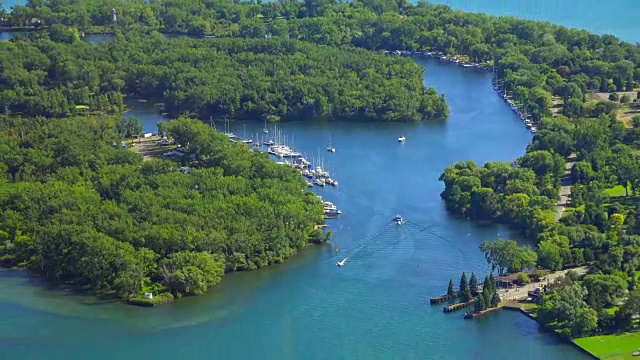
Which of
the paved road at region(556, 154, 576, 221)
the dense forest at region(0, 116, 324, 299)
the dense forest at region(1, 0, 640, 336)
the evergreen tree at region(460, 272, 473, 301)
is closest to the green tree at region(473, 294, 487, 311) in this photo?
the evergreen tree at region(460, 272, 473, 301)

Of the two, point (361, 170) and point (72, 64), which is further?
point (72, 64)

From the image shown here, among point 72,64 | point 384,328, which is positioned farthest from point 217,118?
point 384,328

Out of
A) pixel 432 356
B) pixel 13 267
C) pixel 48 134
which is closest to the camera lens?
pixel 432 356

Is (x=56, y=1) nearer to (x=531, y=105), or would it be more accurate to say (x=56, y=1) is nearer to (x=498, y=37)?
(x=498, y=37)

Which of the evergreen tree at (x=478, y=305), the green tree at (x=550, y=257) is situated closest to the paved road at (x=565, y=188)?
the green tree at (x=550, y=257)

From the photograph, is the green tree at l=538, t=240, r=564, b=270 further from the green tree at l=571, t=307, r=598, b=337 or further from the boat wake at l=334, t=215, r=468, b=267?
the green tree at l=571, t=307, r=598, b=337

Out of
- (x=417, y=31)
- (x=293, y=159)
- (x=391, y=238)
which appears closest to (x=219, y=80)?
(x=293, y=159)

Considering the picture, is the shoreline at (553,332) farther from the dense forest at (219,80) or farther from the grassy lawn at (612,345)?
the dense forest at (219,80)
